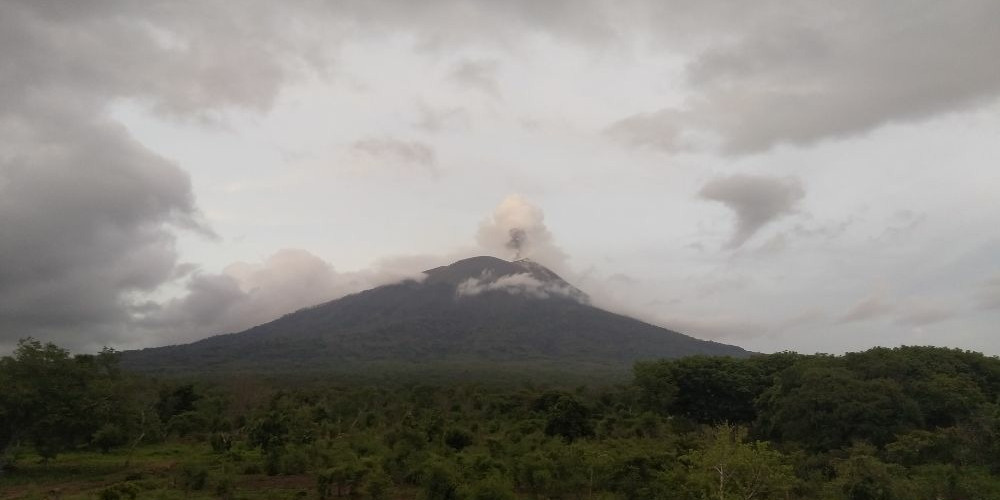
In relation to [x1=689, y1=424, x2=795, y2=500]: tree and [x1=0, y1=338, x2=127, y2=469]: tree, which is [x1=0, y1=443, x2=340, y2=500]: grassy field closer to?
[x1=0, y1=338, x2=127, y2=469]: tree

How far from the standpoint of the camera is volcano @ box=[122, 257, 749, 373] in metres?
126

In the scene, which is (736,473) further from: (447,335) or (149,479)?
(447,335)

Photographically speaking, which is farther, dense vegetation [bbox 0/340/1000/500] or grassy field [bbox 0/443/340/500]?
grassy field [bbox 0/443/340/500]

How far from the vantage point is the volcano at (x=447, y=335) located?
125938mm

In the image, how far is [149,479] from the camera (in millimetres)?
24703

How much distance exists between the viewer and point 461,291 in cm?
18612

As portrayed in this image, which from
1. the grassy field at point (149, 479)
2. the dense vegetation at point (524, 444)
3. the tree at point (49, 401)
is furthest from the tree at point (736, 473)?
the tree at point (49, 401)

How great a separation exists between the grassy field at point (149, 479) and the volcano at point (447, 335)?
260 feet

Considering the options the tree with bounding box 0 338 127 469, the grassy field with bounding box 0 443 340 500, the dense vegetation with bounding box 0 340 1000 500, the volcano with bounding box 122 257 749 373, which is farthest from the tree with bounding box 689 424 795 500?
the volcano with bounding box 122 257 749 373

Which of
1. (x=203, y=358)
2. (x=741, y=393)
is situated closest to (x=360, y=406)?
(x=741, y=393)

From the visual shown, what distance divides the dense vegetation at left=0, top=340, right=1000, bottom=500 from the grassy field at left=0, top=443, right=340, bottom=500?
10 centimetres

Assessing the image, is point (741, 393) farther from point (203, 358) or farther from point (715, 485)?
point (203, 358)

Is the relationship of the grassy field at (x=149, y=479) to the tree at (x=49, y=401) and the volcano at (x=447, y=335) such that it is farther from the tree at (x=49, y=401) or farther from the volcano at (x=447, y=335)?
the volcano at (x=447, y=335)

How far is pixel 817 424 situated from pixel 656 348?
11711 cm
